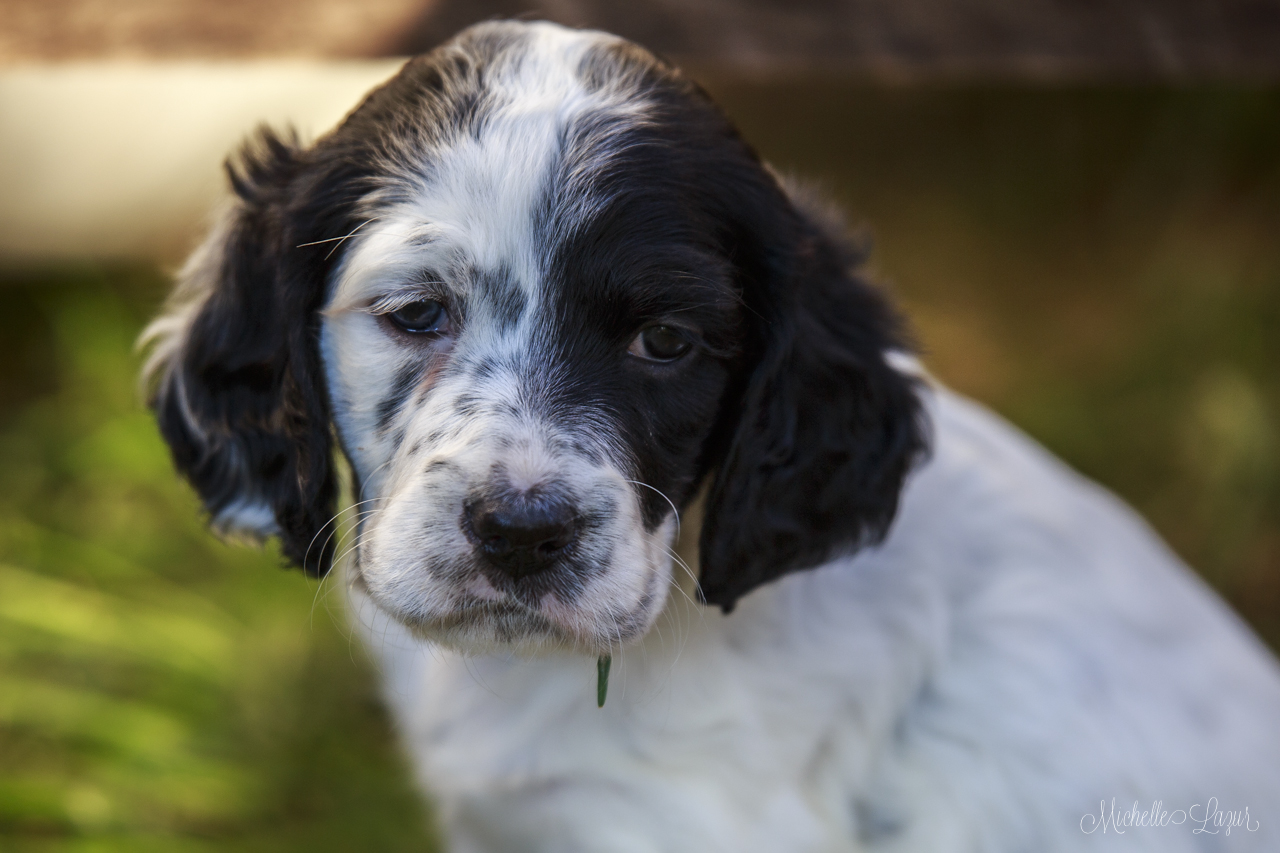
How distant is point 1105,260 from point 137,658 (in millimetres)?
5300

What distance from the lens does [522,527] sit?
186 centimetres

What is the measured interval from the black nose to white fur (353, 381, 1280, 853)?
46cm

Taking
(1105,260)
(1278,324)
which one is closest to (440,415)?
(1278,324)

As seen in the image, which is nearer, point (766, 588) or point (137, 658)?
point (766, 588)

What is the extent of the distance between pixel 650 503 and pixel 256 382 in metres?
0.87

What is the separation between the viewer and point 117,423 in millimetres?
4746

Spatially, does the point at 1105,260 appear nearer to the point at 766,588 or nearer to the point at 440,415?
the point at 766,588

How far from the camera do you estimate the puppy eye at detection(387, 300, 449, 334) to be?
2.12m

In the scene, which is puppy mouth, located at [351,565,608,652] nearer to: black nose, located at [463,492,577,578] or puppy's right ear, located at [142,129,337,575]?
black nose, located at [463,492,577,578]

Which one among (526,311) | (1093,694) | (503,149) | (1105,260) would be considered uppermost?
(503,149)

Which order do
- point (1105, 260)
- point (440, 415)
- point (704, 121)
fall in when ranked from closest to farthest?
point (440, 415) < point (704, 121) < point (1105, 260)

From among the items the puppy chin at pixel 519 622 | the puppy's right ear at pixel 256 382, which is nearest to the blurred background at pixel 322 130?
the puppy's right ear at pixel 256 382
